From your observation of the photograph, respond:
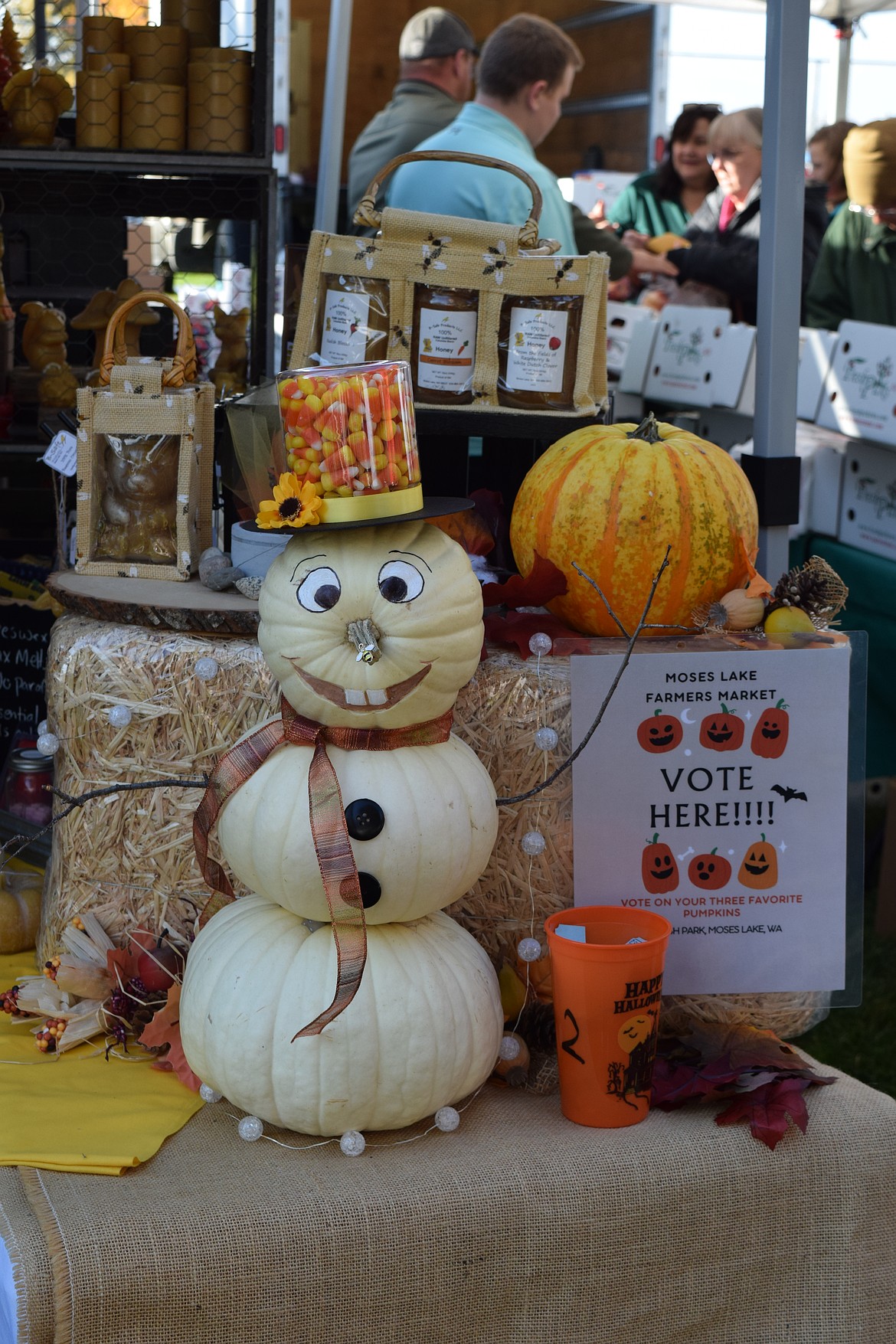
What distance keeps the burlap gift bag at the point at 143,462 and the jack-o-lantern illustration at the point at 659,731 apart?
0.67 metres

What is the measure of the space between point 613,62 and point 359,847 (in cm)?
819

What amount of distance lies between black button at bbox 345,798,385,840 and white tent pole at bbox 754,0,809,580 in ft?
2.90

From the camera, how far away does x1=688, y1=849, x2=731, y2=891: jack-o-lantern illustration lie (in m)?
1.58

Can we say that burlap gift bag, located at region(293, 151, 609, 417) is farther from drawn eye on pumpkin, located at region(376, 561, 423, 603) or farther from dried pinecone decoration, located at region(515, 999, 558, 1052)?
dried pinecone decoration, located at region(515, 999, 558, 1052)

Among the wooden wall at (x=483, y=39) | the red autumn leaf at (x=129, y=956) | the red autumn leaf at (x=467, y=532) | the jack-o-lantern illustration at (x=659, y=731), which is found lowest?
the red autumn leaf at (x=129, y=956)

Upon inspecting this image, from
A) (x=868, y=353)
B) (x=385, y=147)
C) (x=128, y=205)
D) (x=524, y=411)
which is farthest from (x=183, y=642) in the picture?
(x=385, y=147)

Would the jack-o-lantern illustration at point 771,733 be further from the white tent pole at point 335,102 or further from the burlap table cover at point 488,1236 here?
the white tent pole at point 335,102

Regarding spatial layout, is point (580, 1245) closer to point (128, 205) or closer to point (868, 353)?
point (128, 205)

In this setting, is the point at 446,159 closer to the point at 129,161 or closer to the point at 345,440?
the point at 345,440

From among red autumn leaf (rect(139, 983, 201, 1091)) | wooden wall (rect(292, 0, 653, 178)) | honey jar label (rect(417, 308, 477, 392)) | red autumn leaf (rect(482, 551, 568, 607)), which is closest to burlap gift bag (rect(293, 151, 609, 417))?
honey jar label (rect(417, 308, 477, 392))

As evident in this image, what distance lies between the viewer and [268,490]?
1771mm

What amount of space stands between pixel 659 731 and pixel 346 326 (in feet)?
2.48

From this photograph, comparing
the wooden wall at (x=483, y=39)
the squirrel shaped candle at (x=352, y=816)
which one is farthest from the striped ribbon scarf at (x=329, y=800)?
the wooden wall at (x=483, y=39)

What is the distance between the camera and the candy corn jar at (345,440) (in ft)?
4.42
